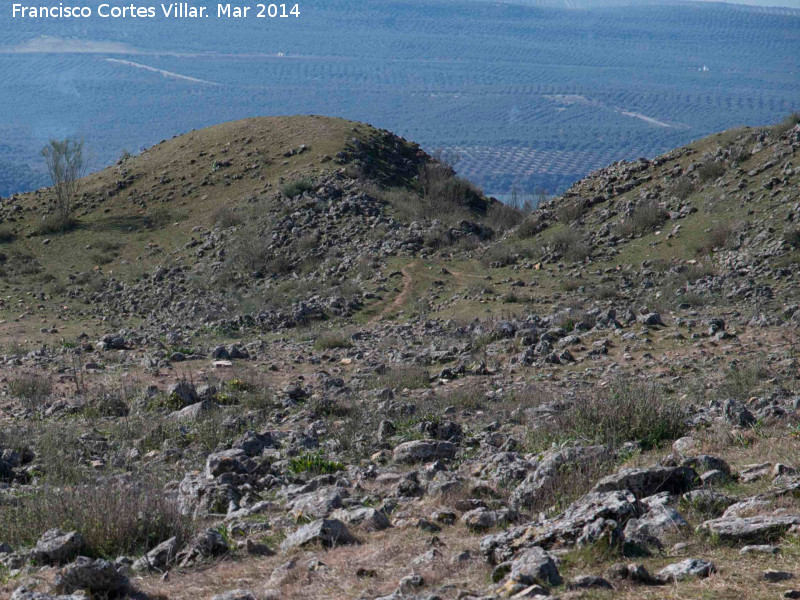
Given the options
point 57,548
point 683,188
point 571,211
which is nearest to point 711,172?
point 683,188

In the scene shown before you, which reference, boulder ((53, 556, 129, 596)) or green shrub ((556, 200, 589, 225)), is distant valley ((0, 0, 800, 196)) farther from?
boulder ((53, 556, 129, 596))

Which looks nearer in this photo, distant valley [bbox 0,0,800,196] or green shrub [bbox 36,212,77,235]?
green shrub [bbox 36,212,77,235]

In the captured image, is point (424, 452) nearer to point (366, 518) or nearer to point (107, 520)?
point (366, 518)

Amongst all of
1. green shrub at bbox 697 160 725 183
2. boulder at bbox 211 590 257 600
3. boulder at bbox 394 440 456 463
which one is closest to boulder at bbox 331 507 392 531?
boulder at bbox 211 590 257 600

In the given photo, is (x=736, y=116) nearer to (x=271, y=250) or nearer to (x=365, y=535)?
(x=271, y=250)

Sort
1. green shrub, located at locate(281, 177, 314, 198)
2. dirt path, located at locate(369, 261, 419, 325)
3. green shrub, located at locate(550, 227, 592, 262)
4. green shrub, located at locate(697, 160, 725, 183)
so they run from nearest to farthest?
dirt path, located at locate(369, 261, 419, 325) < green shrub, located at locate(550, 227, 592, 262) < green shrub, located at locate(697, 160, 725, 183) < green shrub, located at locate(281, 177, 314, 198)

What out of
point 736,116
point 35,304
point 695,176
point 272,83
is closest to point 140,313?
point 35,304
